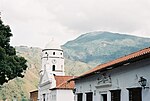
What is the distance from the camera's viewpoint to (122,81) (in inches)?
620

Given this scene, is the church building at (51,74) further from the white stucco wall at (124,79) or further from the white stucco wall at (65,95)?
the white stucco wall at (124,79)

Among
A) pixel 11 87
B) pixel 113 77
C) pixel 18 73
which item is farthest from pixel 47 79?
pixel 11 87

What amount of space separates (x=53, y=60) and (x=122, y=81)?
1715 inches

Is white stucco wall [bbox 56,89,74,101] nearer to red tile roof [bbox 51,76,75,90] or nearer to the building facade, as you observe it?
red tile roof [bbox 51,76,75,90]

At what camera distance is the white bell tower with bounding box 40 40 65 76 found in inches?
2299

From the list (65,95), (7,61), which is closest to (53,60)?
(65,95)

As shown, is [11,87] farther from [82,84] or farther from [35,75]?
[82,84]

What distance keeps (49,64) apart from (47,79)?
5.07 meters

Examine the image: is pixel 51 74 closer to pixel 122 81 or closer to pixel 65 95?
pixel 65 95

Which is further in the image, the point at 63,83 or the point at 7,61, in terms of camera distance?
the point at 63,83

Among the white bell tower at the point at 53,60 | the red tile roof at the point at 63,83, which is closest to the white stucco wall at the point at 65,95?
the red tile roof at the point at 63,83

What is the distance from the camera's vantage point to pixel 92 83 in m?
20.4

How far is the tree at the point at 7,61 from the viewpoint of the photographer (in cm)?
2355

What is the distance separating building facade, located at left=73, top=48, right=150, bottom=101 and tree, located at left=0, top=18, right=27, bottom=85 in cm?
539
